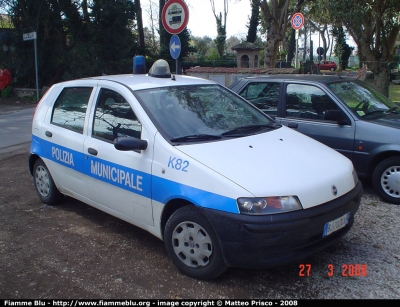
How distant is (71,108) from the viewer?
5.25 metres

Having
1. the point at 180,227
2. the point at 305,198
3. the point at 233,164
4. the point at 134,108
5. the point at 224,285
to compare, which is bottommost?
the point at 224,285

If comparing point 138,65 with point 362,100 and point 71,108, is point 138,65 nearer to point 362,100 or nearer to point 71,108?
point 71,108

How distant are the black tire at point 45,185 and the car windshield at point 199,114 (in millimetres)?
2004

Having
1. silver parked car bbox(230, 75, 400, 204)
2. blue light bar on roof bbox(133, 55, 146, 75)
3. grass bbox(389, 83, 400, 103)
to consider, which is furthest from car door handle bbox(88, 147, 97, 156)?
grass bbox(389, 83, 400, 103)

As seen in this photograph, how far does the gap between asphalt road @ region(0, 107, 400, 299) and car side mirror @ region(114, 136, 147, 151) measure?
1.08 m

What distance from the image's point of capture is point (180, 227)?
371 cm

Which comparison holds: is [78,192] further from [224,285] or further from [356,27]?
[356,27]

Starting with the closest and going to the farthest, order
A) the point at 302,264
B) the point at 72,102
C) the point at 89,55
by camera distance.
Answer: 1. the point at 302,264
2. the point at 72,102
3. the point at 89,55

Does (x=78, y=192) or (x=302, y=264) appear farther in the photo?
(x=78, y=192)

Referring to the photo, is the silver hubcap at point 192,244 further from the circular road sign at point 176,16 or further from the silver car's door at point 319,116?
the circular road sign at point 176,16

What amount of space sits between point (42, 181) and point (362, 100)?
4574mm

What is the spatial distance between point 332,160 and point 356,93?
8.95ft

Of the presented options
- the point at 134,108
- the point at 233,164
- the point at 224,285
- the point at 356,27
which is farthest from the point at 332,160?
the point at 356,27

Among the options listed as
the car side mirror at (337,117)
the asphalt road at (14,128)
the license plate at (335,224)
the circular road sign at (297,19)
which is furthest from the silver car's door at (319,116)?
the circular road sign at (297,19)
